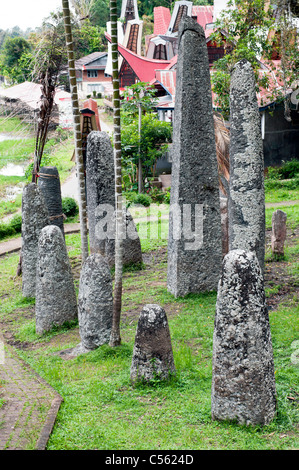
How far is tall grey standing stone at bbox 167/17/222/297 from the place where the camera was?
32.8 feet

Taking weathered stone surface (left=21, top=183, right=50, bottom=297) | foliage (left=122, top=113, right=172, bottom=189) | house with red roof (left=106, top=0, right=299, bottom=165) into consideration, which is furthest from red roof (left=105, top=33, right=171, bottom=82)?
weathered stone surface (left=21, top=183, right=50, bottom=297)

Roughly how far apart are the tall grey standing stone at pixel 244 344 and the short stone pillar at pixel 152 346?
1233 mm

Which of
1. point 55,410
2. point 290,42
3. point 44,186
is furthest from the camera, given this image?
point 290,42

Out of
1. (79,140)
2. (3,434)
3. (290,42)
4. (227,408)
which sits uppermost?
(290,42)

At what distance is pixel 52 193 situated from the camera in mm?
13516

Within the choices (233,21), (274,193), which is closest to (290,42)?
(233,21)

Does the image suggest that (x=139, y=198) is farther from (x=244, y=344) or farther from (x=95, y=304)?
(x=244, y=344)

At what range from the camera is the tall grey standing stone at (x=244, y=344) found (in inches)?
220

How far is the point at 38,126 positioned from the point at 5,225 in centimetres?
721

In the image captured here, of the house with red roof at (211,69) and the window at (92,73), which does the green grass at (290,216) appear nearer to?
the house with red roof at (211,69)

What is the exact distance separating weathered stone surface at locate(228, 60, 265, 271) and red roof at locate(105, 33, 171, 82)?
2352 centimetres

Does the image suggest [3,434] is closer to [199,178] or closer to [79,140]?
[79,140]

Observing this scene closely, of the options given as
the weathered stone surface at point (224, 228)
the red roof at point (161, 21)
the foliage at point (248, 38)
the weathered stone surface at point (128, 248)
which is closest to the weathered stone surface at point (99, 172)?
the weathered stone surface at point (128, 248)

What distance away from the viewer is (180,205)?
10188 millimetres
